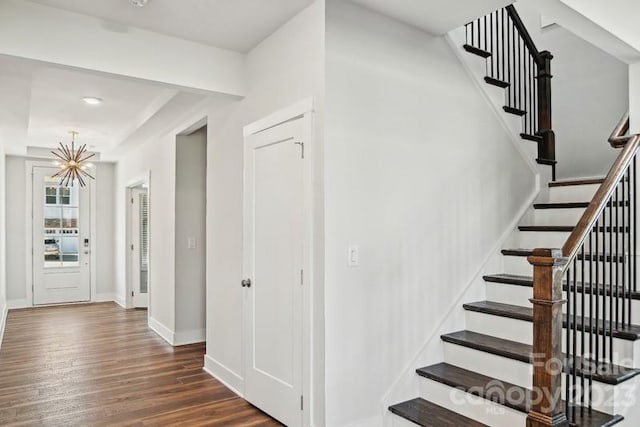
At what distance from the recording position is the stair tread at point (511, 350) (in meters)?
2.38

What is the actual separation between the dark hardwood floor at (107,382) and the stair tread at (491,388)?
1202 mm

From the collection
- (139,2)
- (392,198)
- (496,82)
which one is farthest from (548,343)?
(139,2)

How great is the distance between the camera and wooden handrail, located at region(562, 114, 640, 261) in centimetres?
218

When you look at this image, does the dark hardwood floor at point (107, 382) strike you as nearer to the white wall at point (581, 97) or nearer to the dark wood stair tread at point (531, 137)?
the dark wood stair tread at point (531, 137)

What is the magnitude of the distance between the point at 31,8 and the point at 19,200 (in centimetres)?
600

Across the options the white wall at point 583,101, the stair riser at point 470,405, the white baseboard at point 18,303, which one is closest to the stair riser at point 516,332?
the stair riser at point 470,405

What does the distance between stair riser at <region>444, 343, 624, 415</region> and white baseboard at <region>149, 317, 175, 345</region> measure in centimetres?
333

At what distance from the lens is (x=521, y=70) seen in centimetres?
427

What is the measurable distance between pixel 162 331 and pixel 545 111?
490 centimetres

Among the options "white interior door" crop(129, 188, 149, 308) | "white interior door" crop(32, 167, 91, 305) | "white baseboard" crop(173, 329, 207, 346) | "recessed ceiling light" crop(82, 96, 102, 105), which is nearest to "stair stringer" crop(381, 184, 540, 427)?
"white baseboard" crop(173, 329, 207, 346)

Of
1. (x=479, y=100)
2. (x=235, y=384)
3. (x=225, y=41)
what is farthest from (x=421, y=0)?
(x=235, y=384)

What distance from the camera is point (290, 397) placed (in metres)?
2.96

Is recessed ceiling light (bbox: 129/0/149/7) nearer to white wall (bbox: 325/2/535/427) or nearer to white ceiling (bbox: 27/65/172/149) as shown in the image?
white ceiling (bbox: 27/65/172/149)

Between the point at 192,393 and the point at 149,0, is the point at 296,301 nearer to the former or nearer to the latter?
the point at 192,393
